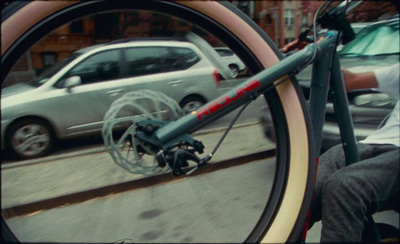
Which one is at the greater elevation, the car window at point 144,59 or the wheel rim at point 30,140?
the car window at point 144,59

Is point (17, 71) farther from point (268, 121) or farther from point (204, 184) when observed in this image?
point (268, 121)

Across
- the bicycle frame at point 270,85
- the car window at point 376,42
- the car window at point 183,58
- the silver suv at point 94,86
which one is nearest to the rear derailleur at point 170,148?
the bicycle frame at point 270,85

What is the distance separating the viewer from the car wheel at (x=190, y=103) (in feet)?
3.75

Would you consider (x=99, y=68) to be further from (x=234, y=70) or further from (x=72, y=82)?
(x=234, y=70)

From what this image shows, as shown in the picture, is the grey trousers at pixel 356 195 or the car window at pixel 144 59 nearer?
the car window at pixel 144 59

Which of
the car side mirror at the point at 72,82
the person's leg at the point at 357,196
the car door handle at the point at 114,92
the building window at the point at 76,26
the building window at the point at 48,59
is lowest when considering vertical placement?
the person's leg at the point at 357,196

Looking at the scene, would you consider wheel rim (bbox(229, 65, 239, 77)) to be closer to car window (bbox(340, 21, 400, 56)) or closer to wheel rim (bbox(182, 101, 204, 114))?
wheel rim (bbox(182, 101, 204, 114))

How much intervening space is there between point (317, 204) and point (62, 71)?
3.80 feet

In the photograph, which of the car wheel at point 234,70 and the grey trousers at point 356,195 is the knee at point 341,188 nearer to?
the grey trousers at point 356,195

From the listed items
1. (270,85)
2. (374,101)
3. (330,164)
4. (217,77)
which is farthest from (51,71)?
(374,101)

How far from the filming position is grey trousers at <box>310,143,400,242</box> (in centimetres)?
136

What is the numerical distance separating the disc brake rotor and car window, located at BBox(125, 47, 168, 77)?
71 mm

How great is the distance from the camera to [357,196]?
1361 mm

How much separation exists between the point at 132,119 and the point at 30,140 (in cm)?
31
